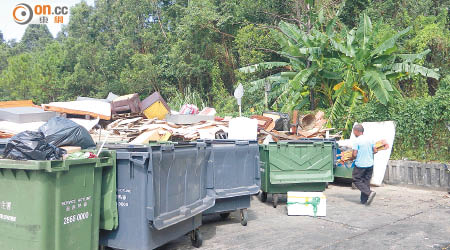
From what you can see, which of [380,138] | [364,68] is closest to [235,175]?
[380,138]

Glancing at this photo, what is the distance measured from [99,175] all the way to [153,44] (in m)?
30.4

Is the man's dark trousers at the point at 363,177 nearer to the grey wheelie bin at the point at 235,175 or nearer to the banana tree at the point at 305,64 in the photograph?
the grey wheelie bin at the point at 235,175

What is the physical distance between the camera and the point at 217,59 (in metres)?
29.5

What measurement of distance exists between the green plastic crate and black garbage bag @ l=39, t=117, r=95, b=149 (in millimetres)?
1795

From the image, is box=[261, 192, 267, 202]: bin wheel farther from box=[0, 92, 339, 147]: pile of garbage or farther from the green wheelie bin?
box=[0, 92, 339, 147]: pile of garbage

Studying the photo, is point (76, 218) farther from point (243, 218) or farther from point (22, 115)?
point (22, 115)

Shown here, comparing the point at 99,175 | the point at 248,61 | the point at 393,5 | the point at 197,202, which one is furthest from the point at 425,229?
the point at 393,5

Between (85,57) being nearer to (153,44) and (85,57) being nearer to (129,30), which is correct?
(129,30)

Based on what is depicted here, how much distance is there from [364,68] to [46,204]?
40.8ft

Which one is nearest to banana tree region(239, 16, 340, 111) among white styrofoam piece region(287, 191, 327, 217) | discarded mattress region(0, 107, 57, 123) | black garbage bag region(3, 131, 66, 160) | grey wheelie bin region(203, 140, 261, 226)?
white styrofoam piece region(287, 191, 327, 217)

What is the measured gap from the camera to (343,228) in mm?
7137

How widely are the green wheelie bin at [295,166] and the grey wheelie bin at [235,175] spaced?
1097 millimetres

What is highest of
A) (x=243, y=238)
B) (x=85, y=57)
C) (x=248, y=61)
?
(x=85, y=57)

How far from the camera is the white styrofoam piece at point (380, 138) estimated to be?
37.9ft
